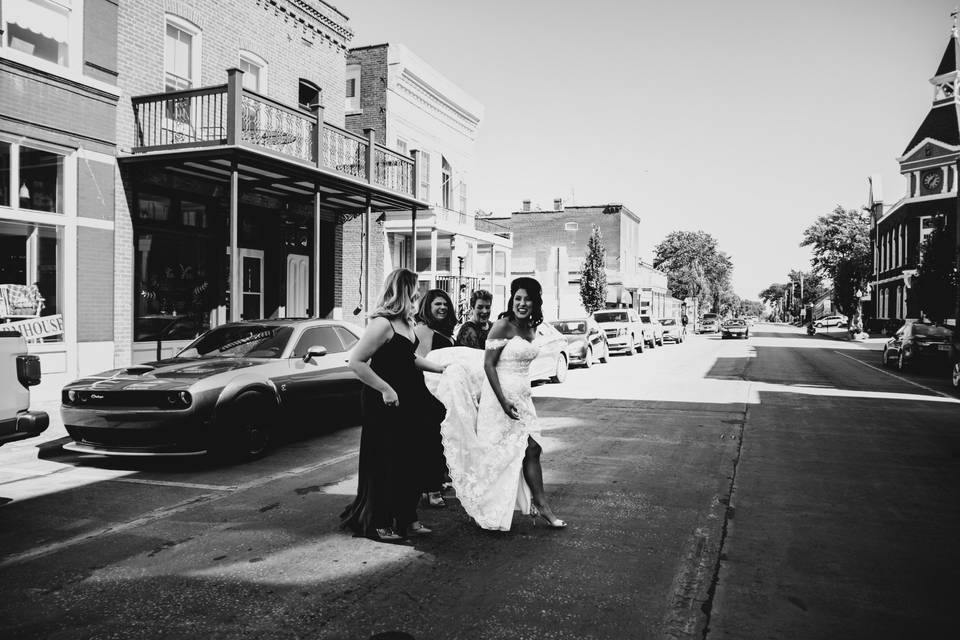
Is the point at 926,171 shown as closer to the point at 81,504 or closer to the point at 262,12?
the point at 262,12

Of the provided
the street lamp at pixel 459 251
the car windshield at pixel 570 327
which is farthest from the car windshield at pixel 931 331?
the street lamp at pixel 459 251

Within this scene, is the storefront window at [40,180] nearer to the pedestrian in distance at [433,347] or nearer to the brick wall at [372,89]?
the pedestrian in distance at [433,347]

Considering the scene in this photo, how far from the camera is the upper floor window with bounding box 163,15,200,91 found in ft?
44.8

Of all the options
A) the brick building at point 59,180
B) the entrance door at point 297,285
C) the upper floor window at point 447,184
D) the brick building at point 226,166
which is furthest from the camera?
the upper floor window at point 447,184

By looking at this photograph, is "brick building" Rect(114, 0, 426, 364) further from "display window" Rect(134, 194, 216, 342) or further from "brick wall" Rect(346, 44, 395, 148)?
"brick wall" Rect(346, 44, 395, 148)

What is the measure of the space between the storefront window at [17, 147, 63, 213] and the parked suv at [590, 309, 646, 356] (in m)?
19.6

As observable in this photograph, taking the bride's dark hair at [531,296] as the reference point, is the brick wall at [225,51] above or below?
above

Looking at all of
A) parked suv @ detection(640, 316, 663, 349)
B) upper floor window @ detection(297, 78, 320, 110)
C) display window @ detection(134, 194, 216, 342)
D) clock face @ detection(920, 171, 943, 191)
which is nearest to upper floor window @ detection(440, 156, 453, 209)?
upper floor window @ detection(297, 78, 320, 110)

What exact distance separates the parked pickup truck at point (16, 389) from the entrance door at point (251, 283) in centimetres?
1041

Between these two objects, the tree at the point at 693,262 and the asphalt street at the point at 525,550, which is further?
the tree at the point at 693,262

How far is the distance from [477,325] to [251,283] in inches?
437

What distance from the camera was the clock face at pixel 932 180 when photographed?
48844 mm

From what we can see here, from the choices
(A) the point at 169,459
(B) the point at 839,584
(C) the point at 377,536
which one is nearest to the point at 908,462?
(B) the point at 839,584

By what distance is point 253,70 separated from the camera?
52.1 ft
